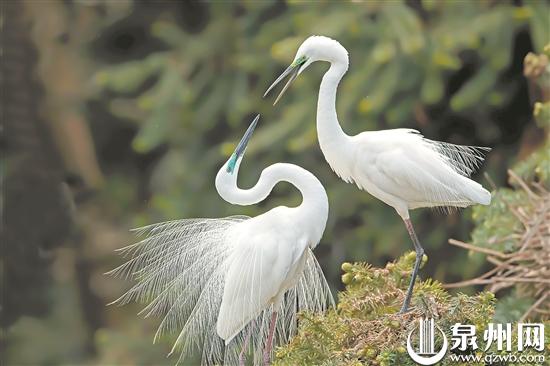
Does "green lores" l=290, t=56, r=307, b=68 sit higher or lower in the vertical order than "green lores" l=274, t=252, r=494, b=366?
higher

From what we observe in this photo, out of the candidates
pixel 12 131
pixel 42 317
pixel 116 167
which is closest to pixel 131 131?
pixel 116 167

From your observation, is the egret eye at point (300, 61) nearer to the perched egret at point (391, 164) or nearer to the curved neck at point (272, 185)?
the perched egret at point (391, 164)

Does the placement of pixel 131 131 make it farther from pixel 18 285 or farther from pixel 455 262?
pixel 455 262

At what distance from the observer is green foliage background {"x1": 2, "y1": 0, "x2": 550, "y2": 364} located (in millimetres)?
4008

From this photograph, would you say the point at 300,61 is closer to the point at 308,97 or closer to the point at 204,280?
the point at 204,280

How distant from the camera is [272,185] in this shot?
2.33m

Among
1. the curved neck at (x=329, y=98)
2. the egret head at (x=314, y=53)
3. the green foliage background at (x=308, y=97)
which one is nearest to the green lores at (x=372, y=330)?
the curved neck at (x=329, y=98)

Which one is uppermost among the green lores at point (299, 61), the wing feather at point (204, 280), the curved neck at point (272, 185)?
the green lores at point (299, 61)

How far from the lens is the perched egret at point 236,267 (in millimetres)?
2342

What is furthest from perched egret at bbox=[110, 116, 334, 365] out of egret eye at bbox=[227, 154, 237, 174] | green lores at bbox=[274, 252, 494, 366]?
green lores at bbox=[274, 252, 494, 366]

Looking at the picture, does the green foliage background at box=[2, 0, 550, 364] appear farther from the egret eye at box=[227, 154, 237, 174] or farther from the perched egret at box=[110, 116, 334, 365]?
the egret eye at box=[227, 154, 237, 174]

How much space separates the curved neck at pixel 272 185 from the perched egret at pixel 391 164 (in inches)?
6.8

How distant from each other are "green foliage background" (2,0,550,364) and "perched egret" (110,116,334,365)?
4.27 ft

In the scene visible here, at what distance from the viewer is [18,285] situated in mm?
5090
